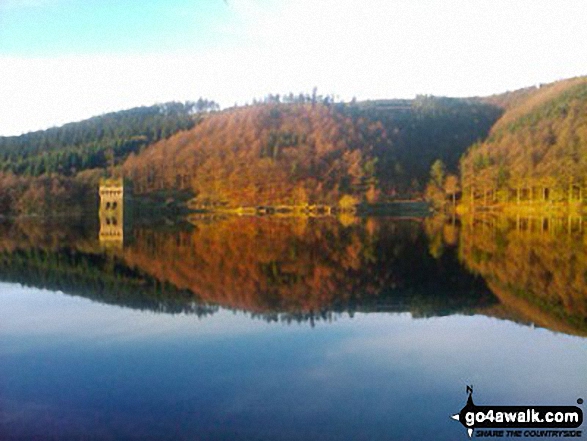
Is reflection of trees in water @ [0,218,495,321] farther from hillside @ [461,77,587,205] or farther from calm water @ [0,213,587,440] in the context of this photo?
hillside @ [461,77,587,205]

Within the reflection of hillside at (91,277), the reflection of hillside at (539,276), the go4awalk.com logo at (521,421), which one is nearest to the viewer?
the go4awalk.com logo at (521,421)

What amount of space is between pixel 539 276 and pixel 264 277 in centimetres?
717

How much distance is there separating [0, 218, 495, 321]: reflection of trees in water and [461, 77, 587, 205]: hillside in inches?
1795

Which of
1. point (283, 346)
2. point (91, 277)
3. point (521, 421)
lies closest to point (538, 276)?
point (283, 346)

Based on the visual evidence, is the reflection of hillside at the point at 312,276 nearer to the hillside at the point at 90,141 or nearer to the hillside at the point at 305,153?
the hillside at the point at 305,153

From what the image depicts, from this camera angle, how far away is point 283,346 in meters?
8.84

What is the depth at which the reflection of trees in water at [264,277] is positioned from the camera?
12242 mm

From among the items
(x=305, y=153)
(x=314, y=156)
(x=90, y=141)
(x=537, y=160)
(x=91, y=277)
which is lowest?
(x=91, y=277)

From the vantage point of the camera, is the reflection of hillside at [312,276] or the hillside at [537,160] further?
the hillside at [537,160]

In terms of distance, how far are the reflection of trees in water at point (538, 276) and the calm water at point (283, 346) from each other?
9cm

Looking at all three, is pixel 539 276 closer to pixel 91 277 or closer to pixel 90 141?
pixel 91 277

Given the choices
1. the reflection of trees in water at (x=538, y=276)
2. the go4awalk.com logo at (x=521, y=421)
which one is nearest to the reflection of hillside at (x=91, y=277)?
the reflection of trees in water at (x=538, y=276)

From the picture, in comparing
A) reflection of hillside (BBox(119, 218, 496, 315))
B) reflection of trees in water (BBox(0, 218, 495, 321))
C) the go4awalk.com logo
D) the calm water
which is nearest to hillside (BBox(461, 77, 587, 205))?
reflection of trees in water (BBox(0, 218, 495, 321))

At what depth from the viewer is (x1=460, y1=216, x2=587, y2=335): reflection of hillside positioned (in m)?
11.0
